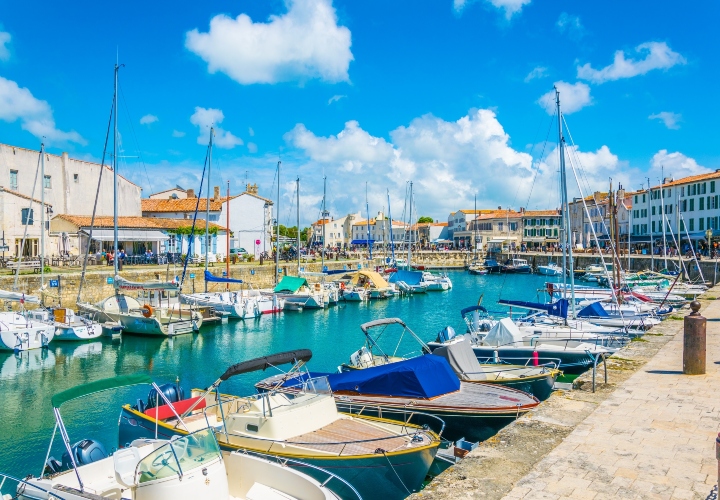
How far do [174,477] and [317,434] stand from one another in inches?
162

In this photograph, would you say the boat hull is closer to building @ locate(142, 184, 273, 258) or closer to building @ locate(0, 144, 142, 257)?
building @ locate(0, 144, 142, 257)

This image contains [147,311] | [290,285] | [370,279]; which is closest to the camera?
[147,311]

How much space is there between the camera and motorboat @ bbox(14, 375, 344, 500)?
904 cm

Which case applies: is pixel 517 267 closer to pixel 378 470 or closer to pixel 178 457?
pixel 378 470

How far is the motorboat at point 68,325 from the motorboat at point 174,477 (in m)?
22.1

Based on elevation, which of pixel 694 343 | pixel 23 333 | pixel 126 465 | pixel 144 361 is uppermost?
pixel 694 343

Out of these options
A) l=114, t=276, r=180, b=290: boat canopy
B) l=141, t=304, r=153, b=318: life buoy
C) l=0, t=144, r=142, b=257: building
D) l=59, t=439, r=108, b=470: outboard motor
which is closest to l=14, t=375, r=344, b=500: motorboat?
l=59, t=439, r=108, b=470: outboard motor

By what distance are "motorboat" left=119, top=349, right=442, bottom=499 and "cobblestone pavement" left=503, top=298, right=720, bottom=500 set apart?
352cm

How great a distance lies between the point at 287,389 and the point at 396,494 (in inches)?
155

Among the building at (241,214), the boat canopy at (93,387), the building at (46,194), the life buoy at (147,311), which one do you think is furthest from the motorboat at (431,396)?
the building at (241,214)

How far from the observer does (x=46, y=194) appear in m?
54.7

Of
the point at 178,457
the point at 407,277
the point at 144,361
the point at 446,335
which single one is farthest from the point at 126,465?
the point at 407,277

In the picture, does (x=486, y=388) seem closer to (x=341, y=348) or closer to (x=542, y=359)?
(x=542, y=359)

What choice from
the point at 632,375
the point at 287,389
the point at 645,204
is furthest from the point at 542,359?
the point at 645,204
